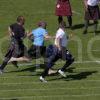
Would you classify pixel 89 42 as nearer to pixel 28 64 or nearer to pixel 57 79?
pixel 28 64

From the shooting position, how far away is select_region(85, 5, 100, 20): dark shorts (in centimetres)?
2593

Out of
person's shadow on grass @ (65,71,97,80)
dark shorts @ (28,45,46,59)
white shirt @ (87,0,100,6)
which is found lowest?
person's shadow on grass @ (65,71,97,80)

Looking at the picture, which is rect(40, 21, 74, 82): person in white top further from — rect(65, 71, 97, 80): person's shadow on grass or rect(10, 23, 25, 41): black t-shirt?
rect(10, 23, 25, 41): black t-shirt

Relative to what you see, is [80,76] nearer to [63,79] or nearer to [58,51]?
[63,79]

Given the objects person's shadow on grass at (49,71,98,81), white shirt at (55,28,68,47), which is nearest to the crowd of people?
white shirt at (55,28,68,47)

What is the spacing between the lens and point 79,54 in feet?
74.1

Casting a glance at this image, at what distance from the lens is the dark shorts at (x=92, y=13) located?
85.1 ft

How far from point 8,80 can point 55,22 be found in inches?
391

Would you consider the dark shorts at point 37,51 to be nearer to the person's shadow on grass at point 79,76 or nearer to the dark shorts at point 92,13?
the person's shadow on grass at point 79,76

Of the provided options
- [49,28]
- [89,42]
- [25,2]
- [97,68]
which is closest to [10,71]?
[97,68]

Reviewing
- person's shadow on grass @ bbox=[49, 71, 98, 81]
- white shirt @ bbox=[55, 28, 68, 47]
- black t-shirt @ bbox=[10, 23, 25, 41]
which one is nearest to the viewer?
white shirt @ bbox=[55, 28, 68, 47]

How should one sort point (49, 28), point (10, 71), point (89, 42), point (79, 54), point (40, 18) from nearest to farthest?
point (10, 71)
point (79, 54)
point (89, 42)
point (49, 28)
point (40, 18)

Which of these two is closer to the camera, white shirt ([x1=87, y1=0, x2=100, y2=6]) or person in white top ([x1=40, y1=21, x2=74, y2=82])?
person in white top ([x1=40, y1=21, x2=74, y2=82])

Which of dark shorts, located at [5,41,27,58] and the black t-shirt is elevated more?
the black t-shirt
